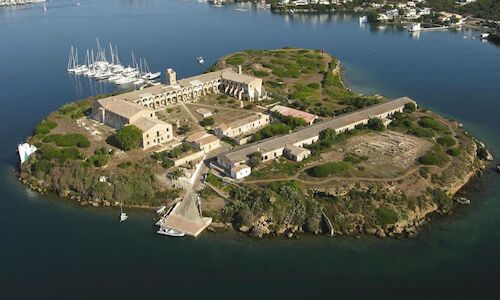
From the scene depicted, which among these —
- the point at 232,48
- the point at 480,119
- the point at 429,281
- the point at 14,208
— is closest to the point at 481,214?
the point at 429,281

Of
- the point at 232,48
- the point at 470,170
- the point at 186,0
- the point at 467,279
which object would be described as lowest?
the point at 467,279

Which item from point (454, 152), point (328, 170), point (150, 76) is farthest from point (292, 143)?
point (150, 76)

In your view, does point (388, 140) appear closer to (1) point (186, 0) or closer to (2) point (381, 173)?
(2) point (381, 173)

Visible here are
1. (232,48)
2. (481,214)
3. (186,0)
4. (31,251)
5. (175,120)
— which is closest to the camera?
(31,251)

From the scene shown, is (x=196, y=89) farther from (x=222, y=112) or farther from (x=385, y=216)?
(x=385, y=216)

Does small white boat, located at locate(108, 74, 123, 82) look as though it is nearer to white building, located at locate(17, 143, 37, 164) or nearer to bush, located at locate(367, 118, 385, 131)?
white building, located at locate(17, 143, 37, 164)

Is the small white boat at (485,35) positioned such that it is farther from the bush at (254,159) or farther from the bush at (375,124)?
the bush at (254,159)
